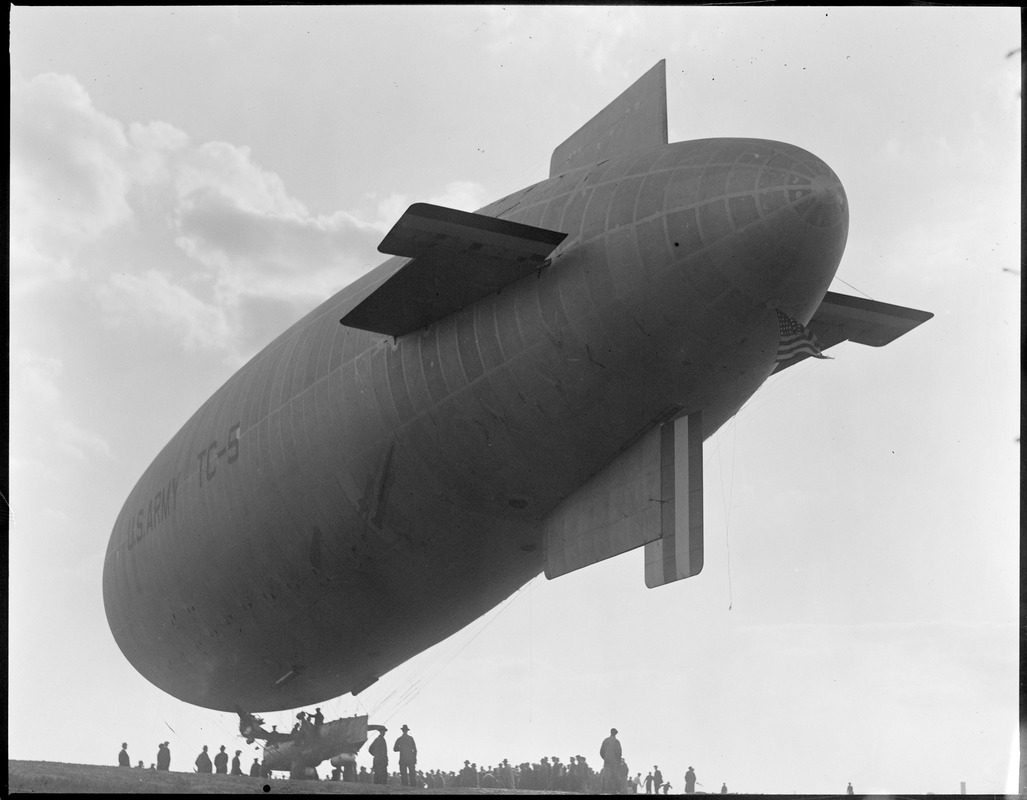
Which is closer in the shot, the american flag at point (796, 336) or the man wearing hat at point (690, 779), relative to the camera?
the american flag at point (796, 336)

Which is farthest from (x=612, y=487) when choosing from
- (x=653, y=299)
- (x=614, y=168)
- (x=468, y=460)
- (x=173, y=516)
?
(x=173, y=516)

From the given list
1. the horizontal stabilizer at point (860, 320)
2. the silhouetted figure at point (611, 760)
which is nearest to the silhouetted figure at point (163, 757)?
the silhouetted figure at point (611, 760)

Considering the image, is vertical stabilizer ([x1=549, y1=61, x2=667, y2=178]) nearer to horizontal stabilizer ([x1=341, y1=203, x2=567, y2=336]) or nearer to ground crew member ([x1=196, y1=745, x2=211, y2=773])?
horizontal stabilizer ([x1=341, y1=203, x2=567, y2=336])

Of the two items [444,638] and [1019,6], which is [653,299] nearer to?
[1019,6]

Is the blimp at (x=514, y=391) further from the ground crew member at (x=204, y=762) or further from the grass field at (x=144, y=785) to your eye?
the ground crew member at (x=204, y=762)

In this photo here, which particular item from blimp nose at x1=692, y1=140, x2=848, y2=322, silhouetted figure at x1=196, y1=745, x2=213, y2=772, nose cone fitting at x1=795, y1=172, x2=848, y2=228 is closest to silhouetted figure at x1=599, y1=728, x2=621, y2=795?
blimp nose at x1=692, y1=140, x2=848, y2=322

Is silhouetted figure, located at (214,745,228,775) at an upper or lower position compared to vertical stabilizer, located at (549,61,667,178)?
lower
